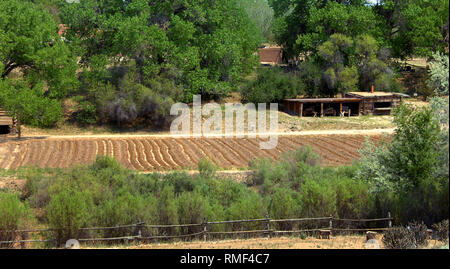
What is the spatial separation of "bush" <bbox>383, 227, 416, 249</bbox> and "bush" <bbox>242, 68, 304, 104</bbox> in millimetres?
28748

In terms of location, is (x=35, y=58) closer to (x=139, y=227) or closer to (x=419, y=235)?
(x=139, y=227)

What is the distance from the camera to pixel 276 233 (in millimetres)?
13992

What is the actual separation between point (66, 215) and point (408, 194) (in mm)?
9674

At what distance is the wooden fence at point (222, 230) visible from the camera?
13.4m

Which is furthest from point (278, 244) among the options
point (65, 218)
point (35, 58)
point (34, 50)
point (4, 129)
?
point (4, 129)

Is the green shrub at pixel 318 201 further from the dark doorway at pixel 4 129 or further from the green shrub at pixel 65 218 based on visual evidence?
the dark doorway at pixel 4 129

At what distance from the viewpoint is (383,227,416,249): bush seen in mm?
10898

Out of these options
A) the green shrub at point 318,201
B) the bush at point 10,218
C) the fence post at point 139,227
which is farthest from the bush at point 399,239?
the bush at point 10,218

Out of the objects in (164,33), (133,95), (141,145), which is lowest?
(141,145)

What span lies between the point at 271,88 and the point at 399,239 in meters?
30.0

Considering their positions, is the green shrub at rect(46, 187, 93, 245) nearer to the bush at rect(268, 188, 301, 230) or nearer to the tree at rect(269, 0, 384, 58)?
the bush at rect(268, 188, 301, 230)

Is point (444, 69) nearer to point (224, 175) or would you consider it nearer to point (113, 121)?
point (224, 175)
